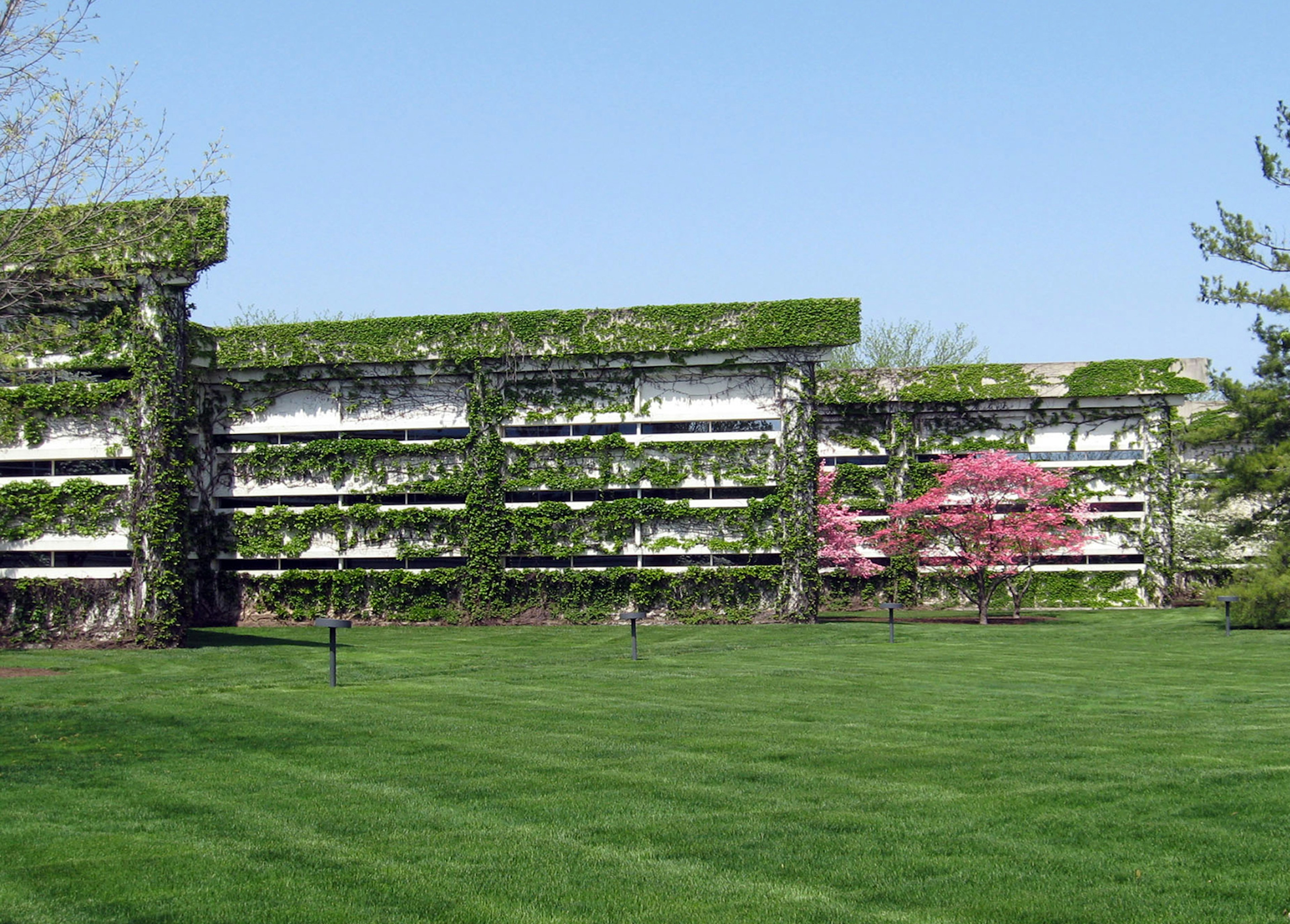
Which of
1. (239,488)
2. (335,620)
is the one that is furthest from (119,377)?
(335,620)

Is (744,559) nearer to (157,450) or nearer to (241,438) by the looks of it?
(241,438)

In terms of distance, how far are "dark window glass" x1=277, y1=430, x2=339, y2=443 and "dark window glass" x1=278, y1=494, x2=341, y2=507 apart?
66.1 inches

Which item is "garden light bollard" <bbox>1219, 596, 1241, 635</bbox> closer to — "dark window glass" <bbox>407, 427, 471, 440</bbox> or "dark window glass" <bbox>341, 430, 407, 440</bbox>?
"dark window glass" <bbox>407, 427, 471, 440</bbox>

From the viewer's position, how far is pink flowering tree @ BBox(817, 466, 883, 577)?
38844 mm

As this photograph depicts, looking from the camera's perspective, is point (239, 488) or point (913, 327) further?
point (913, 327)

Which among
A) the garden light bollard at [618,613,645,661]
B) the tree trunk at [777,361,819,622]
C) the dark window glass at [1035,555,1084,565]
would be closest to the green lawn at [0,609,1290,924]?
the garden light bollard at [618,613,645,661]

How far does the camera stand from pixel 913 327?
7106cm

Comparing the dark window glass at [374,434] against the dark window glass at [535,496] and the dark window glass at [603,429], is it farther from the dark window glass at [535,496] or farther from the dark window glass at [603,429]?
the dark window glass at [603,429]

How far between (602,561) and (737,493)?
4.48 meters

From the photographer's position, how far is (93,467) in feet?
101

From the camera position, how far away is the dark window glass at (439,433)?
120ft

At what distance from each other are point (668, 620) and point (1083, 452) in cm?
1707

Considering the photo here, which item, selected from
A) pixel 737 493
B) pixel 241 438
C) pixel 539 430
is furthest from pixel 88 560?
pixel 737 493

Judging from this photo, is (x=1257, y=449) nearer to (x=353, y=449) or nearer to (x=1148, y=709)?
(x=1148, y=709)
